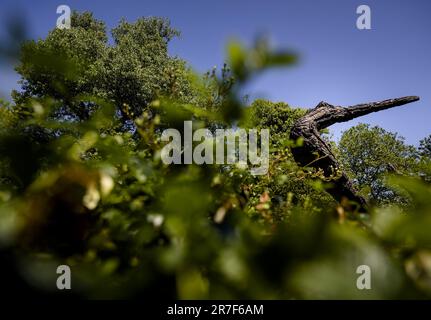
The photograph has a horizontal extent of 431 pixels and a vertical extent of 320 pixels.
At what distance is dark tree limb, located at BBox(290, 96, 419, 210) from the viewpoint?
3922 millimetres

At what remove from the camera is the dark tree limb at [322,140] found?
3.92 metres

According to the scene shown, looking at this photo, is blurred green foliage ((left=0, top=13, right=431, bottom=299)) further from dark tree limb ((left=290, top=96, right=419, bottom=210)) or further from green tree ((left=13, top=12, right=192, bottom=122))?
green tree ((left=13, top=12, right=192, bottom=122))

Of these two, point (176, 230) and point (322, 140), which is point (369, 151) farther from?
point (176, 230)

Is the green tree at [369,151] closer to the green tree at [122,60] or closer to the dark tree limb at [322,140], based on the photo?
the green tree at [122,60]

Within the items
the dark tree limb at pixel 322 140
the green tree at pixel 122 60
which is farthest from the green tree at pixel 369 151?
the dark tree limb at pixel 322 140

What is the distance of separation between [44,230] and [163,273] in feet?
Result: 1.03

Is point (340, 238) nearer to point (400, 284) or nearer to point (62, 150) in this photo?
point (400, 284)

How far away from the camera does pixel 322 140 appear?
4.17m

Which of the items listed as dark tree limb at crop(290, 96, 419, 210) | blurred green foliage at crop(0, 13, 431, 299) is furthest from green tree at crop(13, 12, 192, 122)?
blurred green foliage at crop(0, 13, 431, 299)

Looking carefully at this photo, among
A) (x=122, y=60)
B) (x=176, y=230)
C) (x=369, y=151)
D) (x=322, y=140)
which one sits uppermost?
(x=122, y=60)

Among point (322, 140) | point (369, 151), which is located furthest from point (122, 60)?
point (369, 151)

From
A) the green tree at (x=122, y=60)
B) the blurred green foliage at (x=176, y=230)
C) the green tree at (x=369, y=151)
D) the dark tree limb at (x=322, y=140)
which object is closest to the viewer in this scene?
the blurred green foliage at (x=176, y=230)

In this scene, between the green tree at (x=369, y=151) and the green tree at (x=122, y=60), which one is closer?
the green tree at (x=122, y=60)

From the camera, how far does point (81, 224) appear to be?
85 cm
